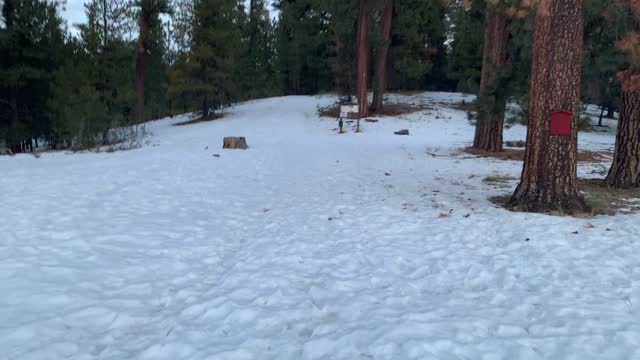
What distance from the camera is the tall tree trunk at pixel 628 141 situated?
7723 mm

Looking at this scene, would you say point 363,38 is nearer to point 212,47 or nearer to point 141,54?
point 212,47

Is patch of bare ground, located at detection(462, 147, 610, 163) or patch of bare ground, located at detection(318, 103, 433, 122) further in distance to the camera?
patch of bare ground, located at detection(318, 103, 433, 122)

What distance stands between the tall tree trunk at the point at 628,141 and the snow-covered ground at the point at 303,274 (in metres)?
2.48

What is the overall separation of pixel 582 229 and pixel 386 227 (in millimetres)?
2388

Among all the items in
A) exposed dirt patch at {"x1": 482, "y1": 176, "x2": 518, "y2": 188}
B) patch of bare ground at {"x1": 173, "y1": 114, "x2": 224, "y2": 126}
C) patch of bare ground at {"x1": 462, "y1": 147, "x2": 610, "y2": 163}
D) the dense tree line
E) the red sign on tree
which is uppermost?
the dense tree line

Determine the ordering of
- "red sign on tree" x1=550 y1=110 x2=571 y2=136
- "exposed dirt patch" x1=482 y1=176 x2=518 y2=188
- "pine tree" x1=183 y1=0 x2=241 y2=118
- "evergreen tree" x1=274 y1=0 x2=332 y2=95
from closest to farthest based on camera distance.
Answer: "red sign on tree" x1=550 y1=110 x2=571 y2=136 → "exposed dirt patch" x1=482 y1=176 x2=518 y2=188 → "pine tree" x1=183 y1=0 x2=241 y2=118 → "evergreen tree" x1=274 y1=0 x2=332 y2=95

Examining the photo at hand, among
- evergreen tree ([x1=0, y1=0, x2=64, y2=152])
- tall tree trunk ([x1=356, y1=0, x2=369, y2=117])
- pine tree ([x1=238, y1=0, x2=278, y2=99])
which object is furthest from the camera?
pine tree ([x1=238, y1=0, x2=278, y2=99])

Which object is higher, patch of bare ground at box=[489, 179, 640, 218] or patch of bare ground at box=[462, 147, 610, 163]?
patch of bare ground at box=[462, 147, 610, 163]

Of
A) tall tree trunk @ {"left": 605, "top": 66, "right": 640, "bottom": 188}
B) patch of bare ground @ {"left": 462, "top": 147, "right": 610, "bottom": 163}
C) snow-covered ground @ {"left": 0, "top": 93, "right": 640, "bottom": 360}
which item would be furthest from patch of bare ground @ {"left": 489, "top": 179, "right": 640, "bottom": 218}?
patch of bare ground @ {"left": 462, "top": 147, "right": 610, "bottom": 163}

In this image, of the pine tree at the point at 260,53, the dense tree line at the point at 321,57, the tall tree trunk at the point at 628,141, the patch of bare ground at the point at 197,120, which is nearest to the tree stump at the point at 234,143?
the dense tree line at the point at 321,57

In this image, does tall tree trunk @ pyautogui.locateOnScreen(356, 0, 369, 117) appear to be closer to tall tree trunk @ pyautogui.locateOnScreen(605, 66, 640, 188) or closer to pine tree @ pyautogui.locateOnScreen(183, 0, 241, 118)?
pine tree @ pyautogui.locateOnScreen(183, 0, 241, 118)

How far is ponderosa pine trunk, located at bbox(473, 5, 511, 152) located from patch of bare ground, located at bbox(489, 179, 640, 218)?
12.1ft

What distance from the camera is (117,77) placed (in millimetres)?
23250

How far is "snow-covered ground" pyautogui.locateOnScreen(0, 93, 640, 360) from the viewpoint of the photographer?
296 centimetres
